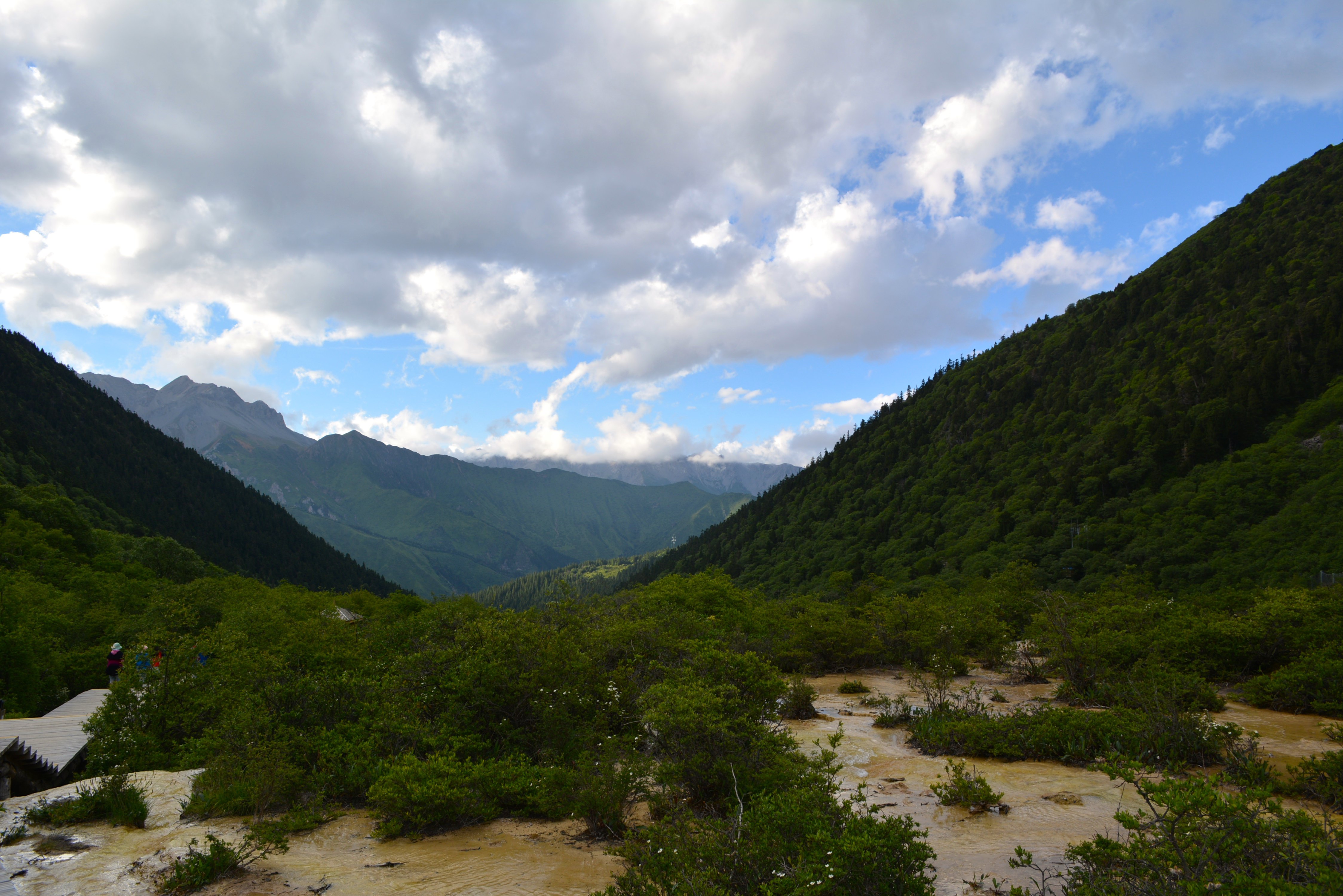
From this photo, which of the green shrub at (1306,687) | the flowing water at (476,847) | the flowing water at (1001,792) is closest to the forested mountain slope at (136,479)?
the flowing water at (476,847)

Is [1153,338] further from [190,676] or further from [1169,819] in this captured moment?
[190,676]

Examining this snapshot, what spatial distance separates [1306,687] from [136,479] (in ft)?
528

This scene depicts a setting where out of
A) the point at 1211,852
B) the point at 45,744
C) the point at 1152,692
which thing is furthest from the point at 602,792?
the point at 45,744

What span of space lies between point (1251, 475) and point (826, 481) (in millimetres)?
73841

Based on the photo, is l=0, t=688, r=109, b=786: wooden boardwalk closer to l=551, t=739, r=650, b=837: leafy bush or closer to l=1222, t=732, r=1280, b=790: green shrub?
l=551, t=739, r=650, b=837: leafy bush

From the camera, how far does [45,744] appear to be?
1482 cm

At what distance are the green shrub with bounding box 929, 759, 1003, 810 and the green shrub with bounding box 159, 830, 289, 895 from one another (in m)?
11.1

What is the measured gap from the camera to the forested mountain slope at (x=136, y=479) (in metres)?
90.4

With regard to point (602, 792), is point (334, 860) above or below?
below

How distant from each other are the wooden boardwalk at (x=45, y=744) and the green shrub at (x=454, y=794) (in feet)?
27.3

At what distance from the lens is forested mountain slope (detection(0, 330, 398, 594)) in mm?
90438

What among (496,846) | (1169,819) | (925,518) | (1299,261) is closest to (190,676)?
(496,846)

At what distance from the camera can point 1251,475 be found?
57.7m

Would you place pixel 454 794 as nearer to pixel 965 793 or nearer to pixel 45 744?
pixel 965 793
